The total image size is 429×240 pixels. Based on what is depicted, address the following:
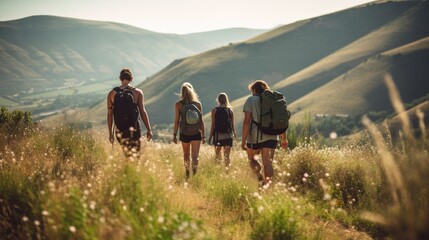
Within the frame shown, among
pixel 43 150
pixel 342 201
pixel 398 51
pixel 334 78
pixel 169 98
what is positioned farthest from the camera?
pixel 169 98

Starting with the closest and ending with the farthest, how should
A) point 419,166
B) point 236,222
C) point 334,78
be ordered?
point 419,166 → point 236,222 → point 334,78

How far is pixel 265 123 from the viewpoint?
6.32 metres

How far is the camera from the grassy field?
2.99 m

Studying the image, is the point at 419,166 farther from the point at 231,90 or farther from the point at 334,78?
the point at 231,90

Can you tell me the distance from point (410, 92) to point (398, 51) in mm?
21740

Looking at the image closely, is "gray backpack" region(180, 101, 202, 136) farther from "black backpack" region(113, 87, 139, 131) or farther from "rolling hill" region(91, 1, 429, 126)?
"rolling hill" region(91, 1, 429, 126)

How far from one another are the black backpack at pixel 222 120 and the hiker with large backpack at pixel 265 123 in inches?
100

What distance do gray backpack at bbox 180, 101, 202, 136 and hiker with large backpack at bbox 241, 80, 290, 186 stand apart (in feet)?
4.75

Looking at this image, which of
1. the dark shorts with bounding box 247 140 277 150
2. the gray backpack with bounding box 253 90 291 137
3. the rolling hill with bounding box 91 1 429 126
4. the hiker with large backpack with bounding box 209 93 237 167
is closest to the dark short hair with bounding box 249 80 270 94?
the gray backpack with bounding box 253 90 291 137

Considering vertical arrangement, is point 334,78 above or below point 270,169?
above

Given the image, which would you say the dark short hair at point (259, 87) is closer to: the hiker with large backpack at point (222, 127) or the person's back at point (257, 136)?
the person's back at point (257, 136)

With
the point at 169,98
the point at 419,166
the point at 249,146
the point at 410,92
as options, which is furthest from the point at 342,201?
the point at 169,98

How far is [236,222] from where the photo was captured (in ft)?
15.7

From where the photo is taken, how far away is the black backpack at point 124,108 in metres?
6.79
